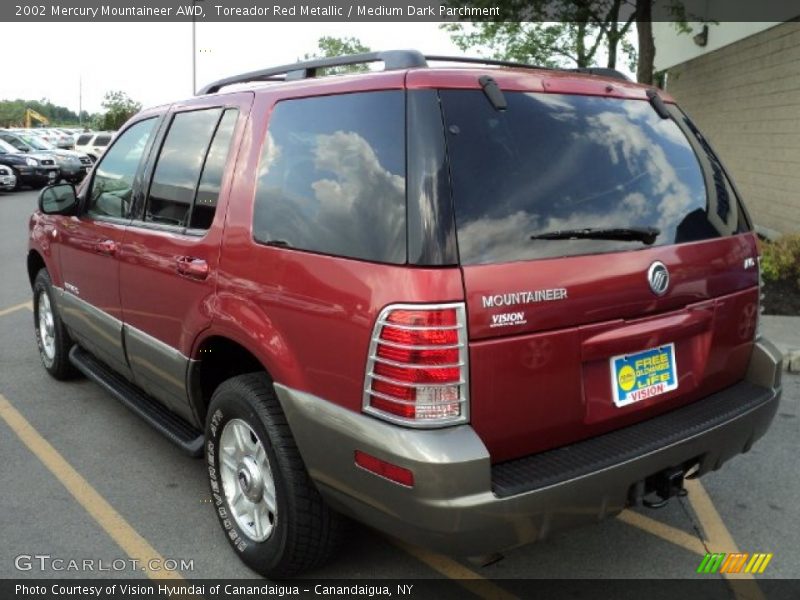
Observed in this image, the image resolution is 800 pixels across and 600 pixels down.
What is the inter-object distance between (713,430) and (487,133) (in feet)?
4.51

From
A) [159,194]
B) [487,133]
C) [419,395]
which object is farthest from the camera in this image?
[159,194]

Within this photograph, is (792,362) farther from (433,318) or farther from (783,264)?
(433,318)

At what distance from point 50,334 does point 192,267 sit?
2822mm

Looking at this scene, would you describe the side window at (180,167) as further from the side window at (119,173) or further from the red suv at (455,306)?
the side window at (119,173)

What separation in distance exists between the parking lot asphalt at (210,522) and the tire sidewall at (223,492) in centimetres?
13

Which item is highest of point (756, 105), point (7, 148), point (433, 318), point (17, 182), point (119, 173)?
point (756, 105)

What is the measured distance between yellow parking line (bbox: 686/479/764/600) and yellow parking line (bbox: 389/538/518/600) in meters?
0.90

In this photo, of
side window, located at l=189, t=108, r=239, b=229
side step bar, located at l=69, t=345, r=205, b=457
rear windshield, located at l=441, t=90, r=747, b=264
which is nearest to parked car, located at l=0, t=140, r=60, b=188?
side step bar, located at l=69, t=345, r=205, b=457

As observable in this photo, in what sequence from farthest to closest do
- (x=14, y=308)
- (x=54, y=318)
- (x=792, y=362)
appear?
1. (x=14, y=308)
2. (x=792, y=362)
3. (x=54, y=318)

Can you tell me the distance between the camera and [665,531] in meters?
3.43

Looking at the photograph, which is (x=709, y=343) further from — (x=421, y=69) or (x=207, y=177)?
(x=207, y=177)

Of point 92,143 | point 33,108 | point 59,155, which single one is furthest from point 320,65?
point 33,108

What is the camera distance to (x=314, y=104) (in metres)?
2.80

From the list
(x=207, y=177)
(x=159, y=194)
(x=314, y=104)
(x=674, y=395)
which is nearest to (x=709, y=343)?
(x=674, y=395)
